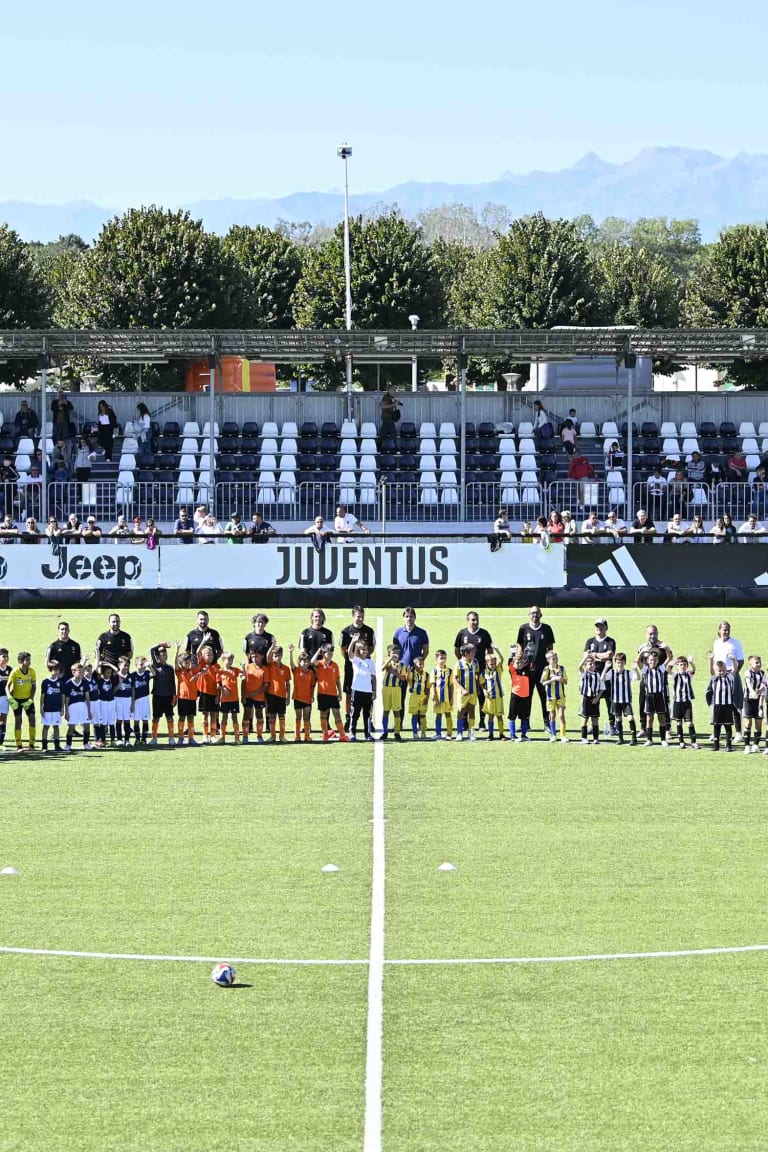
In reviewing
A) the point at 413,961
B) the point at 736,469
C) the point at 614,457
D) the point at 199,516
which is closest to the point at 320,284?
the point at 614,457

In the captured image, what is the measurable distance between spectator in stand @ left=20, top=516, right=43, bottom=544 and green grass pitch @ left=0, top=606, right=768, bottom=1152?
53.2 feet

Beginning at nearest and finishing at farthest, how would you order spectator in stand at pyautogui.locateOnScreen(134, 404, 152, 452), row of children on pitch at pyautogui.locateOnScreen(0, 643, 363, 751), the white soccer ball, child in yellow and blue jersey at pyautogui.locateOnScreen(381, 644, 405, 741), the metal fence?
the white soccer ball
row of children on pitch at pyautogui.locateOnScreen(0, 643, 363, 751)
child in yellow and blue jersey at pyautogui.locateOnScreen(381, 644, 405, 741)
the metal fence
spectator in stand at pyautogui.locateOnScreen(134, 404, 152, 452)

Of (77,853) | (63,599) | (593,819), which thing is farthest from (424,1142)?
(63,599)

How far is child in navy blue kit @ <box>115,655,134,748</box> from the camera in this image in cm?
2066

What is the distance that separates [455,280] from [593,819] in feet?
246

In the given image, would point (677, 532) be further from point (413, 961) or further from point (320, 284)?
point (320, 284)

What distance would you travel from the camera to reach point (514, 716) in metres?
21.3

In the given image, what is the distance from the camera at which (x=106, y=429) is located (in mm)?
43719

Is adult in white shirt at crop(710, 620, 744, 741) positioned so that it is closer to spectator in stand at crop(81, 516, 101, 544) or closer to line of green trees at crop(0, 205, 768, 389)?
spectator in stand at crop(81, 516, 101, 544)

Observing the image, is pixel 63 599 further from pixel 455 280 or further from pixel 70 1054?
pixel 455 280

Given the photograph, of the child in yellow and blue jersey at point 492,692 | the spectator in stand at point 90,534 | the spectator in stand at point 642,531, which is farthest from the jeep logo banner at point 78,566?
the child in yellow and blue jersey at point 492,692

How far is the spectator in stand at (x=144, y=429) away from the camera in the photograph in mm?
45062

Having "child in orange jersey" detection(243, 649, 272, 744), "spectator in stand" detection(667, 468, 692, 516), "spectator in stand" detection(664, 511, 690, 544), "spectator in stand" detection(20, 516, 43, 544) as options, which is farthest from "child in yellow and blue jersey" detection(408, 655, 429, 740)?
"spectator in stand" detection(667, 468, 692, 516)

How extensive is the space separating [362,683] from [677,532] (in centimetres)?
1672
